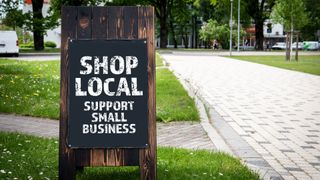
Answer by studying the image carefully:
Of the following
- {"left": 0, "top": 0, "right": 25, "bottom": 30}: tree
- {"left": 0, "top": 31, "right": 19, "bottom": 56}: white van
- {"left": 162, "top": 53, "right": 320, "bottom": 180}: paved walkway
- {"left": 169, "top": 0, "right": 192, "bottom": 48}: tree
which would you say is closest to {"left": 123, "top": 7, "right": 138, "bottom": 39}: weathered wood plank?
{"left": 162, "top": 53, "right": 320, "bottom": 180}: paved walkway

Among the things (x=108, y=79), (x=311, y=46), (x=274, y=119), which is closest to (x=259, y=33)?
(x=311, y=46)

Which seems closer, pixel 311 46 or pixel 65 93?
pixel 65 93

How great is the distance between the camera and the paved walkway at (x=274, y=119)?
255 inches

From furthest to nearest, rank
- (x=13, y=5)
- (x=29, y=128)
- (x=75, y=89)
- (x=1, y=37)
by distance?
(x=13, y=5), (x=1, y=37), (x=29, y=128), (x=75, y=89)

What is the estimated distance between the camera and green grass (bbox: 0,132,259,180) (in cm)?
528

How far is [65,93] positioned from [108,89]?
1.23 feet

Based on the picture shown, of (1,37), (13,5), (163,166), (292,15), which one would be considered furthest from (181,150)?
(292,15)

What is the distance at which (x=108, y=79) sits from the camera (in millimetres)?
4301

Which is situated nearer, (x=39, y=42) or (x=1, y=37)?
(x=1, y=37)

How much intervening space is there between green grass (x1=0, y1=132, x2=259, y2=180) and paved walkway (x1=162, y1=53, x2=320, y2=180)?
0.64m

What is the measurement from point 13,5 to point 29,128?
3251 cm

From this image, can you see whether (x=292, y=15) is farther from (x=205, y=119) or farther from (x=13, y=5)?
(x=205, y=119)

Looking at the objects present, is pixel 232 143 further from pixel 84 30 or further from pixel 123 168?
pixel 84 30

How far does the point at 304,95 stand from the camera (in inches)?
550
